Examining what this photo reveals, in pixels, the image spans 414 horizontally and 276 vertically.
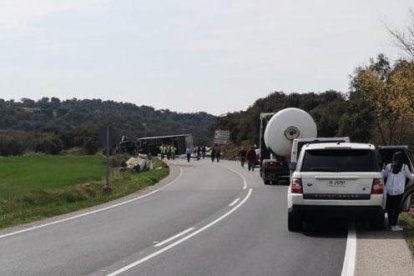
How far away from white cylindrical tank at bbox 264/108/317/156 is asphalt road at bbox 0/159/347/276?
10.7 m

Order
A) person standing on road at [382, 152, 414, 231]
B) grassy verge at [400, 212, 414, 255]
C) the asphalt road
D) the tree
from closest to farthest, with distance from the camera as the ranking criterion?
the asphalt road
grassy verge at [400, 212, 414, 255]
person standing on road at [382, 152, 414, 231]
the tree

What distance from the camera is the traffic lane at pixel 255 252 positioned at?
987cm

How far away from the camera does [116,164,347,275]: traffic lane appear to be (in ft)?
32.4

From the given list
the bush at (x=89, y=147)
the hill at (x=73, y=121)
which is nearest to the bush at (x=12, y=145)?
the hill at (x=73, y=121)

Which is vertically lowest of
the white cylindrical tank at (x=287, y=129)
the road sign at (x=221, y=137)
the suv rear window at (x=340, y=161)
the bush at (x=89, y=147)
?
the bush at (x=89, y=147)

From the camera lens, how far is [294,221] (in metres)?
14.2

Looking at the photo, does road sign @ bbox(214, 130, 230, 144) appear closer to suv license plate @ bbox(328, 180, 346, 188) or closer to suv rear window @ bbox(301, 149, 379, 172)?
suv rear window @ bbox(301, 149, 379, 172)

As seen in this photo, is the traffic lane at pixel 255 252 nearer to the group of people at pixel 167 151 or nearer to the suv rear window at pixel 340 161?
the suv rear window at pixel 340 161

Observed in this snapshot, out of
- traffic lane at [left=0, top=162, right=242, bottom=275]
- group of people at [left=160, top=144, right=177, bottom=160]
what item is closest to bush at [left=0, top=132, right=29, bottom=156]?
group of people at [left=160, top=144, right=177, bottom=160]

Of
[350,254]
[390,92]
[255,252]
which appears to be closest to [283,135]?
[390,92]

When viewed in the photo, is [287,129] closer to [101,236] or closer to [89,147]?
[101,236]

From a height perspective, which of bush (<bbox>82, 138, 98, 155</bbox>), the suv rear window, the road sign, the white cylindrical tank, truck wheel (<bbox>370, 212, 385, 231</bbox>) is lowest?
bush (<bbox>82, 138, 98, 155</bbox>)

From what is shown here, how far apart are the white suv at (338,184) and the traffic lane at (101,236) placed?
2942 mm

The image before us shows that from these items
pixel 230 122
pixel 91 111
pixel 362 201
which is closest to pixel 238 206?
pixel 362 201
